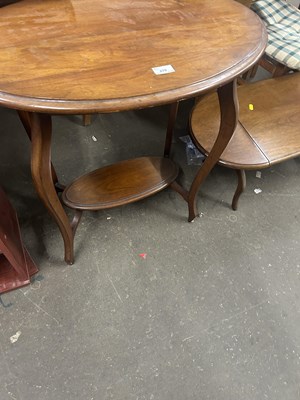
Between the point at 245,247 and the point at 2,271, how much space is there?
99cm

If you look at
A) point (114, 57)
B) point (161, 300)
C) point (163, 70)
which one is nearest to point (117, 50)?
point (114, 57)

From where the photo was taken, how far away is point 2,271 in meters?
1.13

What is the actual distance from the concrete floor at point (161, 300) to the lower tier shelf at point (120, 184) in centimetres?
20

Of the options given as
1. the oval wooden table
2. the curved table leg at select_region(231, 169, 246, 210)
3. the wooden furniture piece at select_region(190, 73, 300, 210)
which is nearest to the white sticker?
the oval wooden table

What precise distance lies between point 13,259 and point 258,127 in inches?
42.6

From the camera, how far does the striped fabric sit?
4.76 ft

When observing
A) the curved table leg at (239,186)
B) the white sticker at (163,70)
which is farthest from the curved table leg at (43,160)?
the curved table leg at (239,186)

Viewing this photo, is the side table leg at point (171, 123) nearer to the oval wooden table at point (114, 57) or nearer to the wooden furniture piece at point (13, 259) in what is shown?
the oval wooden table at point (114, 57)

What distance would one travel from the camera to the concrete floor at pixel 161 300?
0.97 meters

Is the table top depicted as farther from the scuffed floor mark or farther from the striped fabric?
the scuffed floor mark

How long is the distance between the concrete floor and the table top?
73 cm

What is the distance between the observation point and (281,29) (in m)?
1.57

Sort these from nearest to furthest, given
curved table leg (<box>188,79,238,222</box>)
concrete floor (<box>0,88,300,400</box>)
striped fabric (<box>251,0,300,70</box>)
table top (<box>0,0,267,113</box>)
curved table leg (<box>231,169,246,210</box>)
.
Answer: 1. table top (<box>0,0,267,113</box>)
2. curved table leg (<box>188,79,238,222</box>)
3. concrete floor (<box>0,88,300,400</box>)
4. curved table leg (<box>231,169,246,210</box>)
5. striped fabric (<box>251,0,300,70</box>)

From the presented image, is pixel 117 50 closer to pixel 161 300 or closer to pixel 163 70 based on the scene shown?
pixel 163 70
